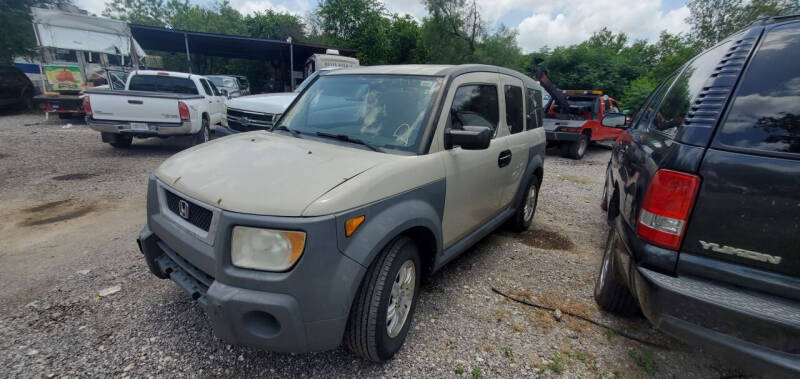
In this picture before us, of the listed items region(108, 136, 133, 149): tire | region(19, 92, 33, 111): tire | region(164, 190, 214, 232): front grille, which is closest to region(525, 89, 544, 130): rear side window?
region(164, 190, 214, 232): front grille

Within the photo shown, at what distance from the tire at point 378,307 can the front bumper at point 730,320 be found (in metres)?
1.32

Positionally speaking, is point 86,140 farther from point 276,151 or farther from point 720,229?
point 720,229

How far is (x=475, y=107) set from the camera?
312 centimetres

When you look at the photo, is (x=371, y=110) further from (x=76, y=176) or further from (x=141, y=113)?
(x=141, y=113)

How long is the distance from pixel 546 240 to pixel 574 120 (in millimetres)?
6948

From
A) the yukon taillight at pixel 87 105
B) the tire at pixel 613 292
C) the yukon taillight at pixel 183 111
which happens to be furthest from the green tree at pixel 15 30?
the tire at pixel 613 292

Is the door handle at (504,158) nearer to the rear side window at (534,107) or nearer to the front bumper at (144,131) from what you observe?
the rear side window at (534,107)

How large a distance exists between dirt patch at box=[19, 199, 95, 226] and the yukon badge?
606 centimetres

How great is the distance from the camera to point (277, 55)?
2278 centimetres

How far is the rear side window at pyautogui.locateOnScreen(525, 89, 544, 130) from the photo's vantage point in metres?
4.25

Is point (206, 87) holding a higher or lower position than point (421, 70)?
lower

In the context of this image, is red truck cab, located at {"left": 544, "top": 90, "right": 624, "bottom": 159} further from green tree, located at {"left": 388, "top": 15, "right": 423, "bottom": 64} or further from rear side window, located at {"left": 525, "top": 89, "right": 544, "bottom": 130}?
green tree, located at {"left": 388, "top": 15, "right": 423, "bottom": 64}

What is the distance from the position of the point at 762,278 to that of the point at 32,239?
5843 millimetres

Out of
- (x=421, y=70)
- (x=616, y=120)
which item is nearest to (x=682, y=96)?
(x=421, y=70)
